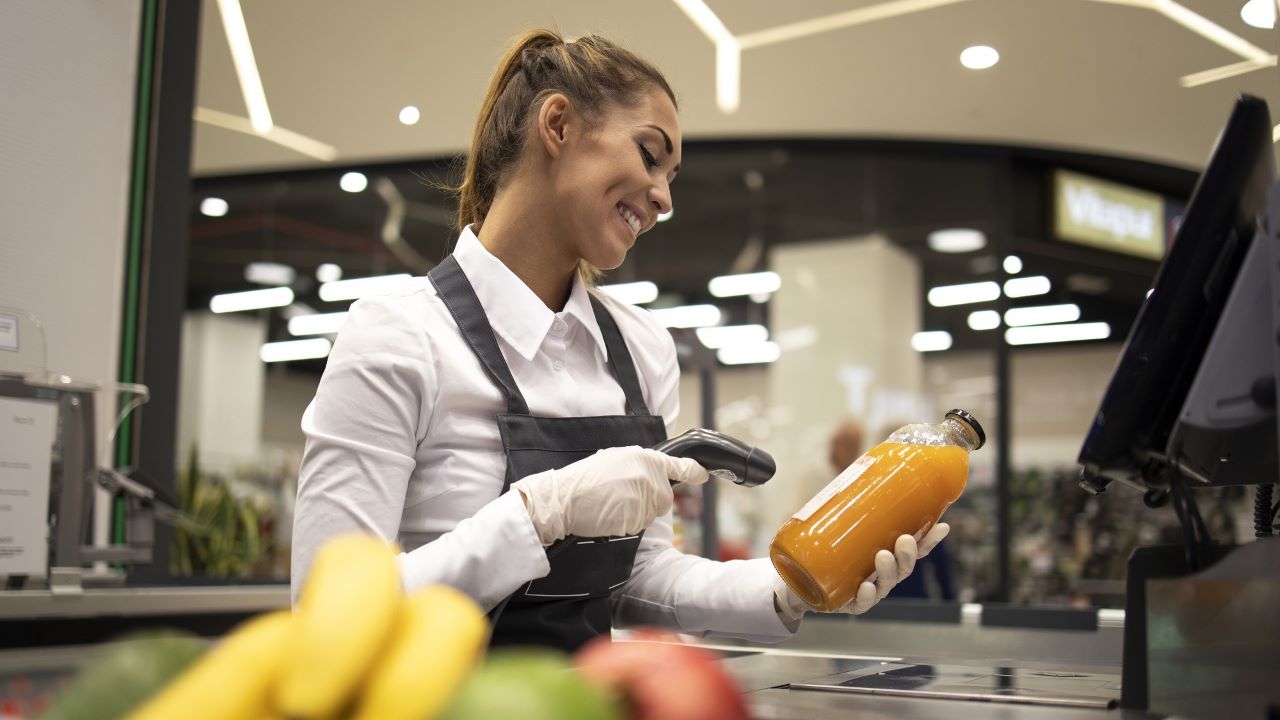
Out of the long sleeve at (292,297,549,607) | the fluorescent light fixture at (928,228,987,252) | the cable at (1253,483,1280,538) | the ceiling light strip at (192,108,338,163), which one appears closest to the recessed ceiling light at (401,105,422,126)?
the ceiling light strip at (192,108,338,163)

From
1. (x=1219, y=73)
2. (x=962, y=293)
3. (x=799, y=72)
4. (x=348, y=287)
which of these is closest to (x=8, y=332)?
(x=799, y=72)

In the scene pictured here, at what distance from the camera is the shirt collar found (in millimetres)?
1437

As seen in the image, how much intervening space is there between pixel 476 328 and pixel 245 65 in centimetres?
448

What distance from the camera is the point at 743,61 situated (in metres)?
5.55

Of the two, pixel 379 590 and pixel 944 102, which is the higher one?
pixel 944 102

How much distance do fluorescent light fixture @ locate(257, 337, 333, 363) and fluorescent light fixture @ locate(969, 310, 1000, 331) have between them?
13.3 ft

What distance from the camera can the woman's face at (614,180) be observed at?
1478 millimetres

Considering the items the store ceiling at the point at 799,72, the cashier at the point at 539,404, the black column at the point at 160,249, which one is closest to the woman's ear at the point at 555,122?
the cashier at the point at 539,404

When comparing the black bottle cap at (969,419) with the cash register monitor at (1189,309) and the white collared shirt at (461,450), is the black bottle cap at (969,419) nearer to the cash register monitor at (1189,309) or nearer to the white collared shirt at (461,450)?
the cash register monitor at (1189,309)

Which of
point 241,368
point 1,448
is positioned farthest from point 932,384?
point 1,448

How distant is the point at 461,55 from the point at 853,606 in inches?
179

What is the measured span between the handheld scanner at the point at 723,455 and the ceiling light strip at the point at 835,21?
13.6 feet

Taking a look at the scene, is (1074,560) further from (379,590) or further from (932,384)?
(379,590)

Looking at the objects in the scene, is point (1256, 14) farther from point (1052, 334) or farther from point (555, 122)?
point (555, 122)
